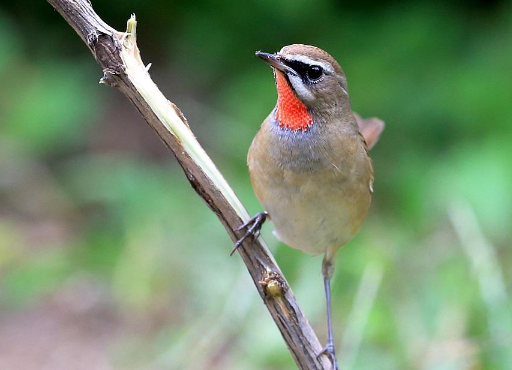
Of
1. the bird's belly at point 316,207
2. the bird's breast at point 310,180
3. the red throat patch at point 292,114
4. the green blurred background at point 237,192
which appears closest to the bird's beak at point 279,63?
the red throat patch at point 292,114

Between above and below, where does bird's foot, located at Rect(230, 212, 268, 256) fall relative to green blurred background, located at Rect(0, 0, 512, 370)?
below

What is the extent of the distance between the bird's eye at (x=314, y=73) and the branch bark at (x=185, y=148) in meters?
0.67

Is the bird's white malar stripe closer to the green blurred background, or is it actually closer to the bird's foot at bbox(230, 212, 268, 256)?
the bird's foot at bbox(230, 212, 268, 256)

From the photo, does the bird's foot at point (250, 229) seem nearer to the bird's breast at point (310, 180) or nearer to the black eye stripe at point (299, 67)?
the bird's breast at point (310, 180)

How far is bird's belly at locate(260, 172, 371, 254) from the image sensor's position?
267cm

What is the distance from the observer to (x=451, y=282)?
137 inches

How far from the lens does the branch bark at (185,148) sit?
1833mm

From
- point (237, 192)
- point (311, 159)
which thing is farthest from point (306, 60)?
point (237, 192)

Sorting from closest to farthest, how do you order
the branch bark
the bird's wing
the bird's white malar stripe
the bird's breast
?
the branch bark < the bird's white malar stripe < the bird's breast < the bird's wing

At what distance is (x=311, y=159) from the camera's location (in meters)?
2.66

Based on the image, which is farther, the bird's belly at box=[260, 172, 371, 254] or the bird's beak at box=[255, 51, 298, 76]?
the bird's belly at box=[260, 172, 371, 254]

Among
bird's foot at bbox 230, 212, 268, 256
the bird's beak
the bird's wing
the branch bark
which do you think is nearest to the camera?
the branch bark

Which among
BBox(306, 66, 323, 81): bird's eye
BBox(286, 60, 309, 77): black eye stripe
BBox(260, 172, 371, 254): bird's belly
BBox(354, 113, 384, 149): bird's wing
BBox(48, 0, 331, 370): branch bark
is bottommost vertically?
BBox(48, 0, 331, 370): branch bark

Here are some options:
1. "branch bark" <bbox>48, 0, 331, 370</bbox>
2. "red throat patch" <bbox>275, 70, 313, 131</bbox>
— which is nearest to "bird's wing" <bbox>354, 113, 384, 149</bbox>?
"red throat patch" <bbox>275, 70, 313, 131</bbox>
